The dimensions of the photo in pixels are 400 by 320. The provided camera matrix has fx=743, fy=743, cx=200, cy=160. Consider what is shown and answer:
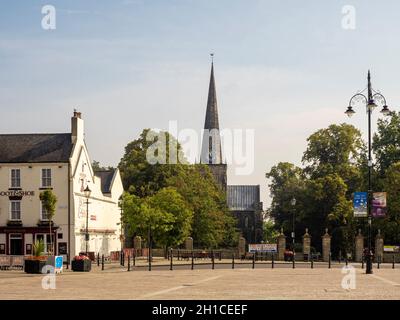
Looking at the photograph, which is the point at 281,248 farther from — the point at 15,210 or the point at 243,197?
the point at 243,197

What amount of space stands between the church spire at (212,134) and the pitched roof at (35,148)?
7713 centimetres

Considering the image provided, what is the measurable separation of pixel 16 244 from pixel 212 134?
275 feet

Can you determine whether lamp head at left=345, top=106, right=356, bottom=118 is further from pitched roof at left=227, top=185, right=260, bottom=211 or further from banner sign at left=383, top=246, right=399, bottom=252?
pitched roof at left=227, top=185, right=260, bottom=211

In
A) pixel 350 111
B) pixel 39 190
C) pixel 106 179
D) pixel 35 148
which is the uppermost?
pixel 350 111

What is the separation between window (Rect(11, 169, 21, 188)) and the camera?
2346 inches

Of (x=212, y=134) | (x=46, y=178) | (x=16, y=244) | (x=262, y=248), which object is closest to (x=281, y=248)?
(x=262, y=248)

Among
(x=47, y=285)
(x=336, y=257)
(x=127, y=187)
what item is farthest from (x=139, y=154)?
(x=47, y=285)

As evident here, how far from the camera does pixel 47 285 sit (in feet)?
87.2

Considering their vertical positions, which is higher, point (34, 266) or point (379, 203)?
point (379, 203)

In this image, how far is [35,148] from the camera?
198 feet

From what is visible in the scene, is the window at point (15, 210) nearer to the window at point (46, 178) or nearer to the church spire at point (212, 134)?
the window at point (46, 178)

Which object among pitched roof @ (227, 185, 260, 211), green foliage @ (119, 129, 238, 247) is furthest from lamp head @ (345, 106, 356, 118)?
pitched roof @ (227, 185, 260, 211)
